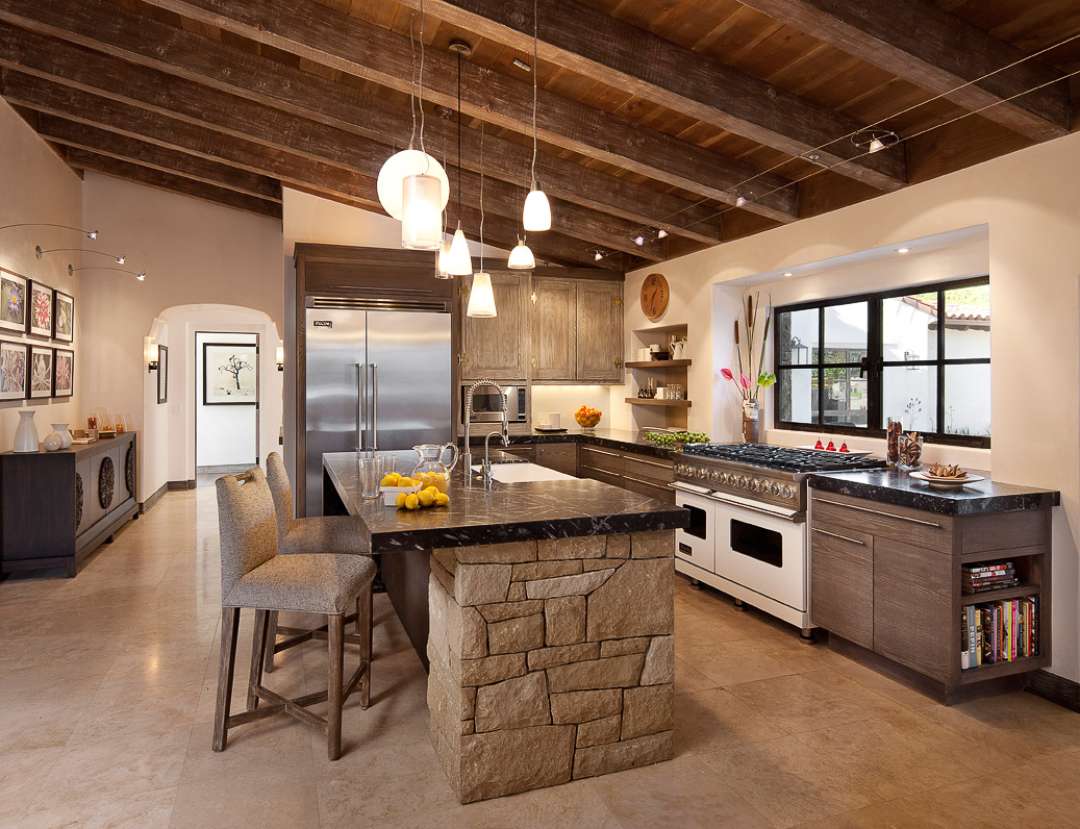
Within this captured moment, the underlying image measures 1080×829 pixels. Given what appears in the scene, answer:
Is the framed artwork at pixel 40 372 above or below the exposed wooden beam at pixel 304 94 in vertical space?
below

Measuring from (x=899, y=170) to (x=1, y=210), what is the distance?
5.73m

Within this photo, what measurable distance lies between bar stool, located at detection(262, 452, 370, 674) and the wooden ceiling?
2008 millimetres

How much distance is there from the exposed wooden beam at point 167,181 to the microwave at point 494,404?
3122mm

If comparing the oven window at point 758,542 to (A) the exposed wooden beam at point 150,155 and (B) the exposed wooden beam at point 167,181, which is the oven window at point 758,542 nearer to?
(A) the exposed wooden beam at point 150,155

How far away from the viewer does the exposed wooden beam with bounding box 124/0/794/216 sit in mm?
3213

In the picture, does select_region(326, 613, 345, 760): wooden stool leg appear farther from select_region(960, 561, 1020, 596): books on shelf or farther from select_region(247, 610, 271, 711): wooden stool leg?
select_region(960, 561, 1020, 596): books on shelf

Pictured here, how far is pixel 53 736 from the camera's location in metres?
2.56

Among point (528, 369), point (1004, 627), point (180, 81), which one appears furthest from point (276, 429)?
point (1004, 627)

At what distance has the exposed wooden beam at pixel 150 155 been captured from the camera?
18.7ft

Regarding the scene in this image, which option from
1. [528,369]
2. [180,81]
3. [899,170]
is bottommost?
[528,369]

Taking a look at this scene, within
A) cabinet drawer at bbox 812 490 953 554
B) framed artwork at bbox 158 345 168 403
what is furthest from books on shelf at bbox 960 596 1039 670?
framed artwork at bbox 158 345 168 403

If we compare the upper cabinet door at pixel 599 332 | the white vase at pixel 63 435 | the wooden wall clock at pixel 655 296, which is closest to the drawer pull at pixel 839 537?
the wooden wall clock at pixel 655 296

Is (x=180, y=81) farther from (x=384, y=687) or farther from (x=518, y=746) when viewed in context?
(x=518, y=746)

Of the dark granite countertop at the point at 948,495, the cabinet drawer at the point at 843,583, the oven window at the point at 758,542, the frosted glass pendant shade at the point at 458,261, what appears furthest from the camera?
the oven window at the point at 758,542
